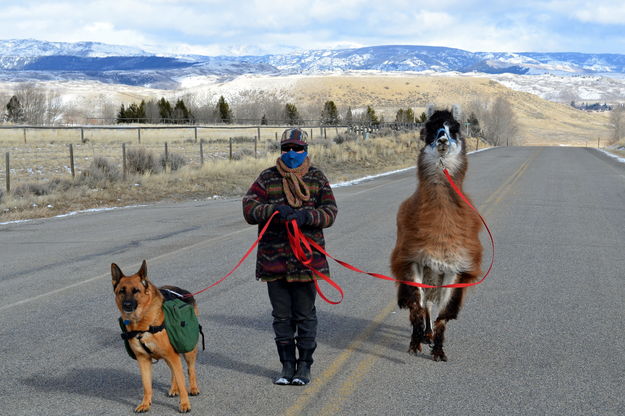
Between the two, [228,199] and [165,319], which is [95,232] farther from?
[165,319]

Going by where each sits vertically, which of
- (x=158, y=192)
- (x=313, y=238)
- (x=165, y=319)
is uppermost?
(x=313, y=238)

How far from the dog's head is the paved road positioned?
81 cm

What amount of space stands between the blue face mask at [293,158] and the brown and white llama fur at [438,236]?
1.13m

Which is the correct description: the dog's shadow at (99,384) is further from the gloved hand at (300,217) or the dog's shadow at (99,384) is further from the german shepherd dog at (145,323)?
the gloved hand at (300,217)

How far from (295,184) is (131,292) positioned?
1385 mm

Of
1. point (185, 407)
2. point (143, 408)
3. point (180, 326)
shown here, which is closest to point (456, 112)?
point (180, 326)

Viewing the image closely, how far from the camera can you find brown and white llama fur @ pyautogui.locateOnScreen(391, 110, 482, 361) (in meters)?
5.22

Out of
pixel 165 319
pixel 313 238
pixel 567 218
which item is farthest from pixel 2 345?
pixel 567 218

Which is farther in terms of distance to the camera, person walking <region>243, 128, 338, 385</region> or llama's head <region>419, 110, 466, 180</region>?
llama's head <region>419, 110, 466, 180</region>

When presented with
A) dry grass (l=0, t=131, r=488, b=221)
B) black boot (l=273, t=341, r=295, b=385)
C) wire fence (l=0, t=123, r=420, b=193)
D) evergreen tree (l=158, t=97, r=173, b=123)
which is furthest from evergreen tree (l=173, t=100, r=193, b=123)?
black boot (l=273, t=341, r=295, b=385)

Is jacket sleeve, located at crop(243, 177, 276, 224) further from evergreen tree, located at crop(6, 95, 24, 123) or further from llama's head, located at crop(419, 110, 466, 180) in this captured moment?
evergreen tree, located at crop(6, 95, 24, 123)

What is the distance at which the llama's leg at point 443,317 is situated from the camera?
17.8 ft

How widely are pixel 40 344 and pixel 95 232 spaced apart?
7.47 meters

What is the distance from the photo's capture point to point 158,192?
21.5 metres
